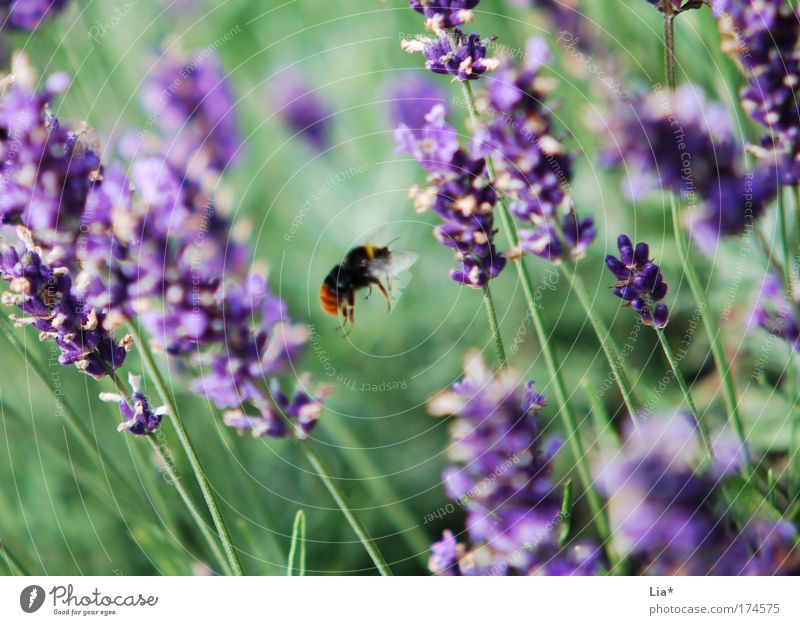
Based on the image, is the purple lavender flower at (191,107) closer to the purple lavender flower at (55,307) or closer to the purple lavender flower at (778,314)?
the purple lavender flower at (55,307)

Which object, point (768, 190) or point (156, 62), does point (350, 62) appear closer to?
point (156, 62)

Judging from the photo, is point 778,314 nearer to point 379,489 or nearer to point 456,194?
point 456,194

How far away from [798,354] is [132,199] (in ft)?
2.23

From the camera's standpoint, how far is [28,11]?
3.00ft

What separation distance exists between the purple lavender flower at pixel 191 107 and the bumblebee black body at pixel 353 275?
17 cm

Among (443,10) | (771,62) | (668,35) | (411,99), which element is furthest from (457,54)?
(411,99)

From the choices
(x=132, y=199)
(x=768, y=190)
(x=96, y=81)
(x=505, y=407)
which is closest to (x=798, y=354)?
(x=768, y=190)

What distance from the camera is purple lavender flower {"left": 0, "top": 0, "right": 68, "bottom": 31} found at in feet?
2.97

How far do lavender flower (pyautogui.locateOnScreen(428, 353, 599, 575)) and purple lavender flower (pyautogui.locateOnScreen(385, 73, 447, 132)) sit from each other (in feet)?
1.55

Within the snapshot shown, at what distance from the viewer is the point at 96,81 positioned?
108 centimetres

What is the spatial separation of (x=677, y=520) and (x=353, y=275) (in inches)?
16.0
